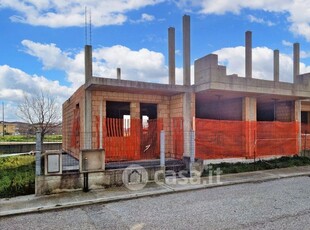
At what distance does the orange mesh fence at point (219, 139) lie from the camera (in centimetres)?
1036

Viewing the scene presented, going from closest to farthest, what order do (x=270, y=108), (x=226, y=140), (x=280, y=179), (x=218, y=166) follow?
(x=280, y=179), (x=218, y=166), (x=226, y=140), (x=270, y=108)

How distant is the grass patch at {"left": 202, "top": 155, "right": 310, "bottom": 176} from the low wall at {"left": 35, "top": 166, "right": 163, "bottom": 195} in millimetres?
3368

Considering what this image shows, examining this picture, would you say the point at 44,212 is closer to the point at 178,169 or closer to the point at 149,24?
the point at 178,169

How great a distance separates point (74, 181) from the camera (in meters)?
7.04

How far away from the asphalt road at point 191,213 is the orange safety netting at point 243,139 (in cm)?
362

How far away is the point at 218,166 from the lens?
10320mm

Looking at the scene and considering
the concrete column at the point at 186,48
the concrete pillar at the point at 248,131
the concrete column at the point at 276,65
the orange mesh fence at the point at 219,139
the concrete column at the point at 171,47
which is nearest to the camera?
the orange mesh fence at the point at 219,139

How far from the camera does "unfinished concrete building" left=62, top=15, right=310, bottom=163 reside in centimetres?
903


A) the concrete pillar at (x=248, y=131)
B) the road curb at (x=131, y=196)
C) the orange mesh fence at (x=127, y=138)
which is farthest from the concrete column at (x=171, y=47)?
the road curb at (x=131, y=196)

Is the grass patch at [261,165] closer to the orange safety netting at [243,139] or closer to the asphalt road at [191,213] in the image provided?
the orange safety netting at [243,139]

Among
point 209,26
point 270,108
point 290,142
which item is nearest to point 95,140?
point 209,26

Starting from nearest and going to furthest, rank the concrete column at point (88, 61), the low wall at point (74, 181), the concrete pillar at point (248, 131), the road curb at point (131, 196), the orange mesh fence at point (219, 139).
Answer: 1. the road curb at point (131, 196)
2. the low wall at point (74, 181)
3. the orange mesh fence at point (219, 139)
4. the concrete column at point (88, 61)
5. the concrete pillar at point (248, 131)

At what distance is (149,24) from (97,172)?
6879 millimetres

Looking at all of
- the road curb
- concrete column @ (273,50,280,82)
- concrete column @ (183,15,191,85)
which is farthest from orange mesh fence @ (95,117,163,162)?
concrete column @ (273,50,280,82)
